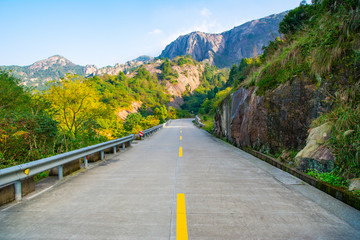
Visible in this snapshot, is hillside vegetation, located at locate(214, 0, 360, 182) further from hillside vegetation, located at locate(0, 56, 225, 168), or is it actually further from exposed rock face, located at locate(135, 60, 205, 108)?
exposed rock face, located at locate(135, 60, 205, 108)

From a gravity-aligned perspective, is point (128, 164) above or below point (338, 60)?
below

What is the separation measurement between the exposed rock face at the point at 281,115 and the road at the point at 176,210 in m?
2.03

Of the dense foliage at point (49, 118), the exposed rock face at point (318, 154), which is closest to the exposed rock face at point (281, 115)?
the exposed rock face at point (318, 154)

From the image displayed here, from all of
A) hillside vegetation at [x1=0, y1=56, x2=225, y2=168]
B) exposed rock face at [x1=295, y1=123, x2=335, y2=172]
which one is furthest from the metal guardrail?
exposed rock face at [x1=295, y1=123, x2=335, y2=172]

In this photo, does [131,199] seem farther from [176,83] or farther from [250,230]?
[176,83]

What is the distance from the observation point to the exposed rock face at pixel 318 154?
4883 millimetres

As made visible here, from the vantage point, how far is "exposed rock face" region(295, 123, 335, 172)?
4.88 m

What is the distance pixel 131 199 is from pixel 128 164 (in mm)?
3540

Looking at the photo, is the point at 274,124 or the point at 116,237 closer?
the point at 116,237

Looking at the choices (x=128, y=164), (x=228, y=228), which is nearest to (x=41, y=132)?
(x=128, y=164)

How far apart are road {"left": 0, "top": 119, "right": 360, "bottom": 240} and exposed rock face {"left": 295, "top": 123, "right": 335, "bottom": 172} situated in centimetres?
59

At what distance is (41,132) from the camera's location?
8.10 metres

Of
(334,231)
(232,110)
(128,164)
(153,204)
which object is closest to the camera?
(334,231)

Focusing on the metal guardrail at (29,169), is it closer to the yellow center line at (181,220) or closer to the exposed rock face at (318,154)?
the yellow center line at (181,220)
